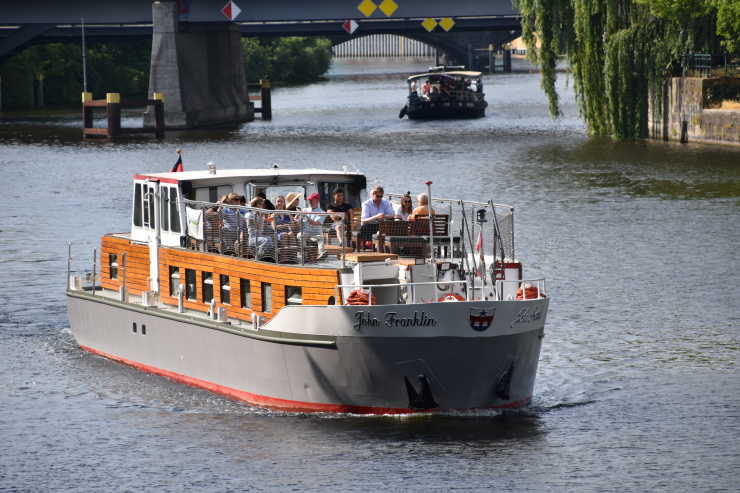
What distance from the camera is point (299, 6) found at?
98.7 metres

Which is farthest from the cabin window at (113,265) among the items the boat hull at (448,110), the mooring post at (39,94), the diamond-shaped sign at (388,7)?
the mooring post at (39,94)

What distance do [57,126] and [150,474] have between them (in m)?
79.4

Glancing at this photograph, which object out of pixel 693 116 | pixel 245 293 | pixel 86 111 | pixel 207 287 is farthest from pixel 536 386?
pixel 86 111

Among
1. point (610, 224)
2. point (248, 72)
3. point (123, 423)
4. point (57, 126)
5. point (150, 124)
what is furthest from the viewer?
point (248, 72)

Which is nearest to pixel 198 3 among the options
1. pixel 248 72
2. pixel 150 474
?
pixel 248 72

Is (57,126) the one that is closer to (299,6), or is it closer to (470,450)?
(299,6)

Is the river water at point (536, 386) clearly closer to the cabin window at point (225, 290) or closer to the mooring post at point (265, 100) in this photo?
the cabin window at point (225, 290)

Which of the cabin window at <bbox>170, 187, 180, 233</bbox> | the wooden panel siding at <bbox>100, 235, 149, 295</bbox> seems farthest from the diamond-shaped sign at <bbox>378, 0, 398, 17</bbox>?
the cabin window at <bbox>170, 187, 180, 233</bbox>

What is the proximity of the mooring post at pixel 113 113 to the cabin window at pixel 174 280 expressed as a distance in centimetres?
6288

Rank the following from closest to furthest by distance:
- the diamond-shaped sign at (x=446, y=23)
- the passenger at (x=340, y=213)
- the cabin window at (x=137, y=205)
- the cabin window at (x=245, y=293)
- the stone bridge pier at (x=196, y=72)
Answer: the passenger at (x=340, y=213) < the cabin window at (x=245, y=293) < the cabin window at (x=137, y=205) < the stone bridge pier at (x=196, y=72) < the diamond-shaped sign at (x=446, y=23)

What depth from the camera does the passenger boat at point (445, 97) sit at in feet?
344

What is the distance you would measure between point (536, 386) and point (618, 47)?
146 feet

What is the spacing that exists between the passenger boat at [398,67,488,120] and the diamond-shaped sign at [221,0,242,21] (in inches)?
543

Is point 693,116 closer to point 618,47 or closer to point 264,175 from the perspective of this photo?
point 618,47
